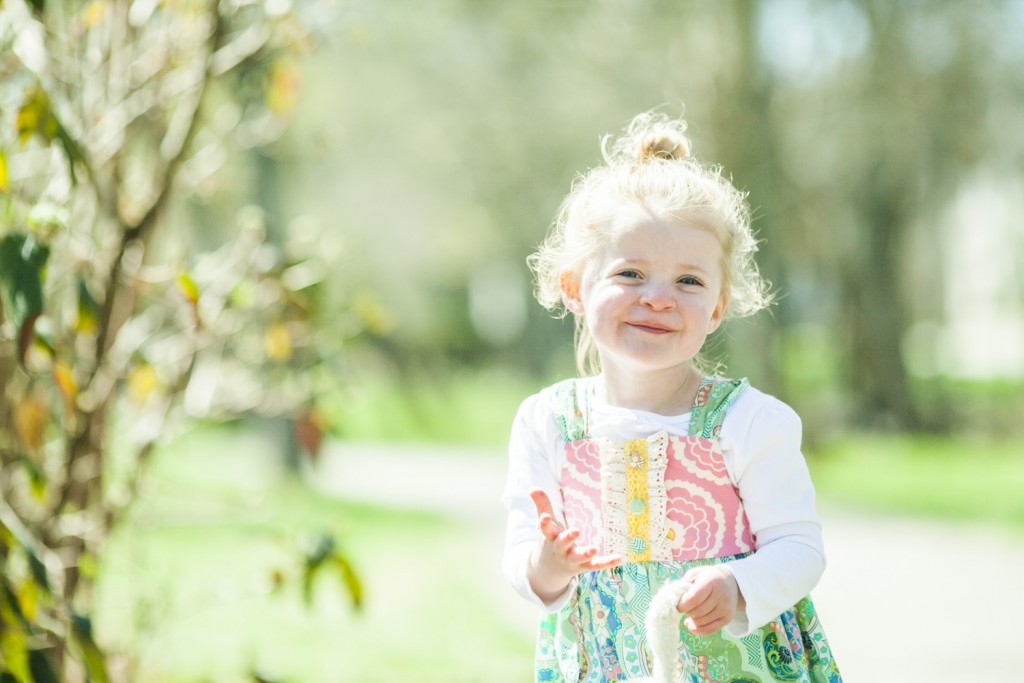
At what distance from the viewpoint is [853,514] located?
9234mm

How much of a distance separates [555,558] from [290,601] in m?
5.41

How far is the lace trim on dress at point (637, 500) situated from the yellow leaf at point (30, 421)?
6.41ft

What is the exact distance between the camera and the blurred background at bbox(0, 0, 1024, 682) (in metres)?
3.42

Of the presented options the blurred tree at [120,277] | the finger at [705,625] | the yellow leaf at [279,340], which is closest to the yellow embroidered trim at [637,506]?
the finger at [705,625]

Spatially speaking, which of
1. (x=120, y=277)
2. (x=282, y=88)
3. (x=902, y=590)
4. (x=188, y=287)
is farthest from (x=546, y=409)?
(x=902, y=590)

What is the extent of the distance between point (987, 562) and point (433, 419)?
13450mm

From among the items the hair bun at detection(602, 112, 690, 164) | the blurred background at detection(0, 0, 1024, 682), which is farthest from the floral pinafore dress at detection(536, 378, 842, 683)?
the blurred background at detection(0, 0, 1024, 682)

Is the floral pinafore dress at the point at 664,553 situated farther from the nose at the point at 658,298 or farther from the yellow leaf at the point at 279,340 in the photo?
→ the yellow leaf at the point at 279,340

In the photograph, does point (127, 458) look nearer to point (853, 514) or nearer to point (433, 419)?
point (853, 514)

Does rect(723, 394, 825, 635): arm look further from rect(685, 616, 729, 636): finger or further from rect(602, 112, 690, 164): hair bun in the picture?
rect(602, 112, 690, 164): hair bun

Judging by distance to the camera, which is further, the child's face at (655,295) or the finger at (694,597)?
the child's face at (655,295)

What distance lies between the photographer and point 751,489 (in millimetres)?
2031

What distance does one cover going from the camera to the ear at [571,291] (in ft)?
7.38

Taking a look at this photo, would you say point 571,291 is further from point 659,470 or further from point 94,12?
point 94,12
